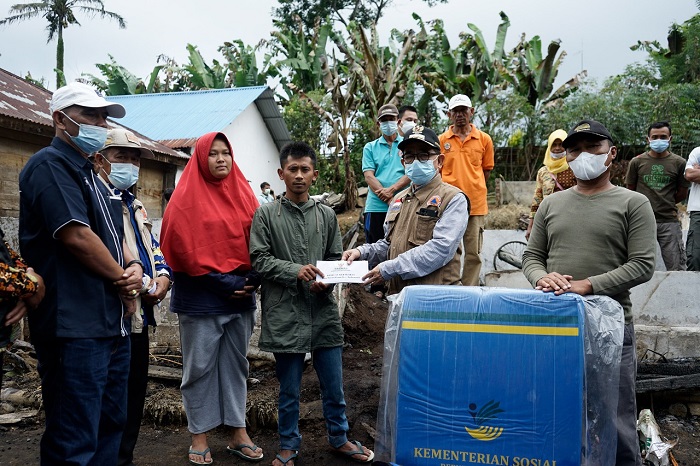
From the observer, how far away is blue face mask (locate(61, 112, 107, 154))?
2.67m

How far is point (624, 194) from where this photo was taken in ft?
9.36

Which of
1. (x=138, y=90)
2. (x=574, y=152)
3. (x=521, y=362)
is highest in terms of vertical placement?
(x=138, y=90)

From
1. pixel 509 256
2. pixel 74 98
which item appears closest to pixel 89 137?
pixel 74 98

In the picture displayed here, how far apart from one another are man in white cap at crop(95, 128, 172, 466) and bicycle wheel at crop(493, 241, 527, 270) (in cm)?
563

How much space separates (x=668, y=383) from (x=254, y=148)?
46.1ft

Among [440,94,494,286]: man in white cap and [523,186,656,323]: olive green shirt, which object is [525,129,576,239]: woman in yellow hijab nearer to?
[440,94,494,286]: man in white cap

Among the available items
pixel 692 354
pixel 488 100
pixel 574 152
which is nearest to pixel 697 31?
pixel 488 100

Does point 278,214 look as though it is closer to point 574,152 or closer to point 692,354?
point 574,152

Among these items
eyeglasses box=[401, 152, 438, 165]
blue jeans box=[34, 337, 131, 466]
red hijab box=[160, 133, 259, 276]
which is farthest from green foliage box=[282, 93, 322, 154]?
blue jeans box=[34, 337, 131, 466]

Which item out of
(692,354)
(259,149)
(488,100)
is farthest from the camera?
(259,149)

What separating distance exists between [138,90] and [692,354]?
19.9 metres

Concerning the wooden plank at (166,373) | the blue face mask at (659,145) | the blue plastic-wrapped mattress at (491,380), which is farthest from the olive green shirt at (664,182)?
the wooden plank at (166,373)

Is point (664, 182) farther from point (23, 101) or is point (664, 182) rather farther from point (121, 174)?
point (23, 101)

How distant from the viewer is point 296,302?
3.47 meters
